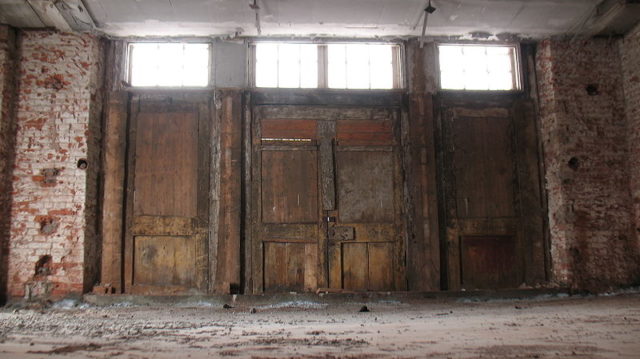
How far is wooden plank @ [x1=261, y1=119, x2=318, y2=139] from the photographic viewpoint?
503 cm

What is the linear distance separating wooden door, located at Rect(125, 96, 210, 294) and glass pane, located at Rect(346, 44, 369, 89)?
192cm

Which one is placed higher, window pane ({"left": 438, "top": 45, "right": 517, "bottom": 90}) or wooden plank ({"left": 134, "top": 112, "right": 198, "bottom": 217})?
window pane ({"left": 438, "top": 45, "right": 517, "bottom": 90})

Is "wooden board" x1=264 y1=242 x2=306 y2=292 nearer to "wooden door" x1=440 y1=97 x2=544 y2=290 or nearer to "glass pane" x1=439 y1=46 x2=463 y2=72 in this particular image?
"wooden door" x1=440 y1=97 x2=544 y2=290

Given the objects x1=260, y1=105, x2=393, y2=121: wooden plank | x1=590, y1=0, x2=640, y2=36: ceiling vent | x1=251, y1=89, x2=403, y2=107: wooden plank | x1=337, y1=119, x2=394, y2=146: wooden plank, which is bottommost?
x1=337, y1=119, x2=394, y2=146: wooden plank

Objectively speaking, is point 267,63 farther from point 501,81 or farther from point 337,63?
point 501,81

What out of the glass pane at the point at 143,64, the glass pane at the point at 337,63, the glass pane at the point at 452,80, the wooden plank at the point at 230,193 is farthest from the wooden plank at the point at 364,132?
the glass pane at the point at 143,64

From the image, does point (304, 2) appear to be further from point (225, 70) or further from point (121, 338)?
point (121, 338)

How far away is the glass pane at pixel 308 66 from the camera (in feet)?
17.0

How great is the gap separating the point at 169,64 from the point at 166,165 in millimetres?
1326

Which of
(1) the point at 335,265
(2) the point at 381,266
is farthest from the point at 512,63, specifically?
(1) the point at 335,265

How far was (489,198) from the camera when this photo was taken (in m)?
5.05

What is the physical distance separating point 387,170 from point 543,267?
2294 millimetres

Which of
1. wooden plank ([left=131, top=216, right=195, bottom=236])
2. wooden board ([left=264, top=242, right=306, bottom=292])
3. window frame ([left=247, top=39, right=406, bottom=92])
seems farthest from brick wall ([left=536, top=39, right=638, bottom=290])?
wooden plank ([left=131, top=216, right=195, bottom=236])

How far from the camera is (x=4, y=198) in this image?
4539 mm
